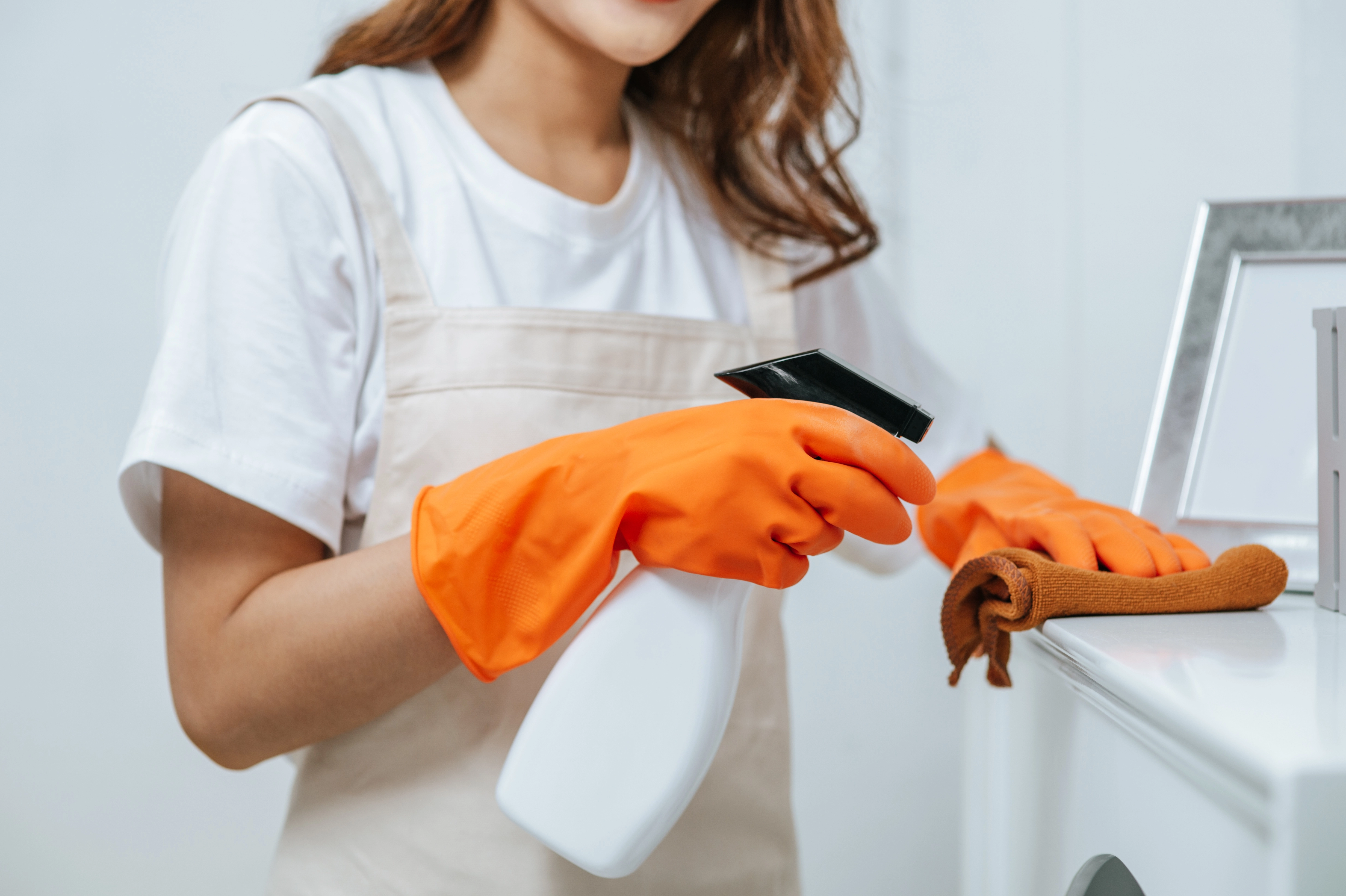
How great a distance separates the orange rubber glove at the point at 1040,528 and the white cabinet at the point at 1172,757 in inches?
1.9

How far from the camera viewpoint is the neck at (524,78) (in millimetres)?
749

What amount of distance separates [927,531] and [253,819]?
919mm

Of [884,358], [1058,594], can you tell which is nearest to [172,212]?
[884,358]

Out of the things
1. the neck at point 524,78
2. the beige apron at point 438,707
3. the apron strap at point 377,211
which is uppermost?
the neck at point 524,78

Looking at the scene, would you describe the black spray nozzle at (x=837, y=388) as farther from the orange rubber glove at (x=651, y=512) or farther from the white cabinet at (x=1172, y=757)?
the white cabinet at (x=1172, y=757)

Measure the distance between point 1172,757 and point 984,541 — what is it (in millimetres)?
314

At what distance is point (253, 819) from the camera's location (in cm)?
117

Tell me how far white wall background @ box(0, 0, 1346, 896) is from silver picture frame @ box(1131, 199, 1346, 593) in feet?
1.59

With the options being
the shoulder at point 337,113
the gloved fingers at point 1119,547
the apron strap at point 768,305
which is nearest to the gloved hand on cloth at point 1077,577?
the gloved fingers at point 1119,547

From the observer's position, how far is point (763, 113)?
0.87 meters

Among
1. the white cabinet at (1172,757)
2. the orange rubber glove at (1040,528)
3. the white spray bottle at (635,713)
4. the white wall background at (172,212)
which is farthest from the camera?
the white wall background at (172,212)

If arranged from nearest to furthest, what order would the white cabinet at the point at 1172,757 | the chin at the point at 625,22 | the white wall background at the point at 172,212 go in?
the white cabinet at the point at 1172,757
the chin at the point at 625,22
the white wall background at the point at 172,212

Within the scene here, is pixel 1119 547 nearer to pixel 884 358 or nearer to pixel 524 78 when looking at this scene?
pixel 884 358

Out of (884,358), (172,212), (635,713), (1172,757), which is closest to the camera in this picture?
(1172,757)
